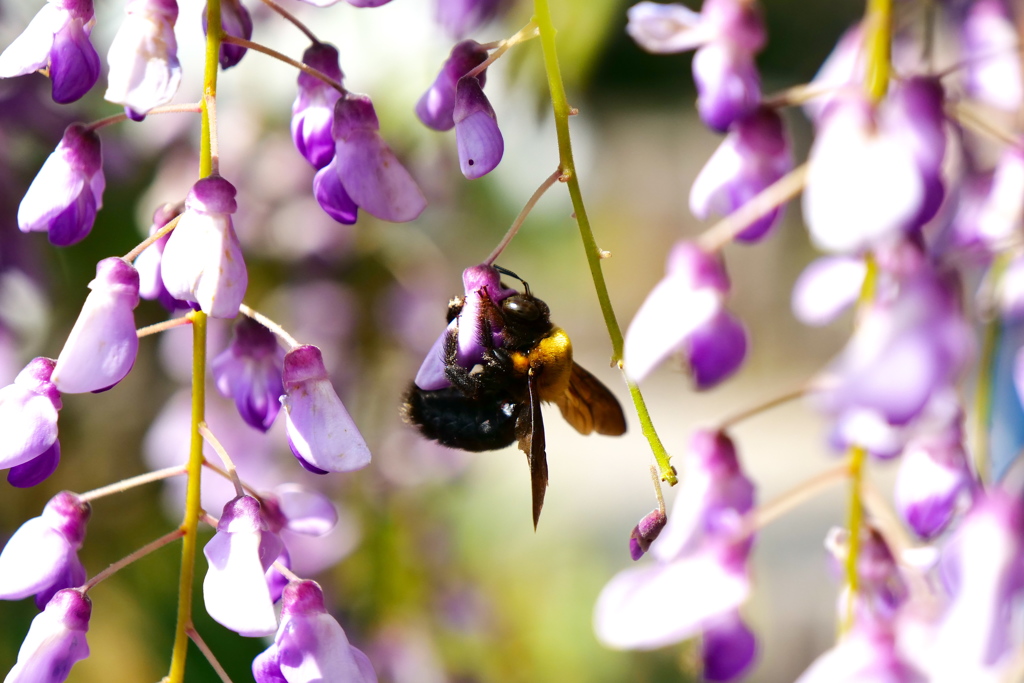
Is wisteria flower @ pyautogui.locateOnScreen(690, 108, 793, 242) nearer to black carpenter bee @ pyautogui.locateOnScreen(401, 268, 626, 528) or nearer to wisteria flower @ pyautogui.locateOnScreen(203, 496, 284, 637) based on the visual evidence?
black carpenter bee @ pyautogui.locateOnScreen(401, 268, 626, 528)

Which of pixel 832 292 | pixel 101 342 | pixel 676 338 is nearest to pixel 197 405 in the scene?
pixel 101 342

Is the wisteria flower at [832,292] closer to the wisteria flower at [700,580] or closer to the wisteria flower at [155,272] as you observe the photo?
the wisteria flower at [700,580]

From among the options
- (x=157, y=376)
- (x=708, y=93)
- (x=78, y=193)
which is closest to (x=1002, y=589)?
(x=708, y=93)

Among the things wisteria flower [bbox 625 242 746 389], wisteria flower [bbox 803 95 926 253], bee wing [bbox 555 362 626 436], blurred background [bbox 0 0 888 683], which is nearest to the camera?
wisteria flower [bbox 803 95 926 253]

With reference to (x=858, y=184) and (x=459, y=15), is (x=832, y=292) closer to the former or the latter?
(x=858, y=184)

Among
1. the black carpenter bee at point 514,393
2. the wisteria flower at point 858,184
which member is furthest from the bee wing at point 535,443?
the wisteria flower at point 858,184

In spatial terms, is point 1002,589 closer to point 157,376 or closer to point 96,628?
point 96,628

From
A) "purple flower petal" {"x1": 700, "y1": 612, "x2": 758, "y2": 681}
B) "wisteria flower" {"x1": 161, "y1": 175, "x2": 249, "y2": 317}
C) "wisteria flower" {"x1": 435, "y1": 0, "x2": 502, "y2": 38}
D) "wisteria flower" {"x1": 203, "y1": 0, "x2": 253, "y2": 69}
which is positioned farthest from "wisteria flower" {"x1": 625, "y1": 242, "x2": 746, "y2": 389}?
"wisteria flower" {"x1": 435, "y1": 0, "x2": 502, "y2": 38}
